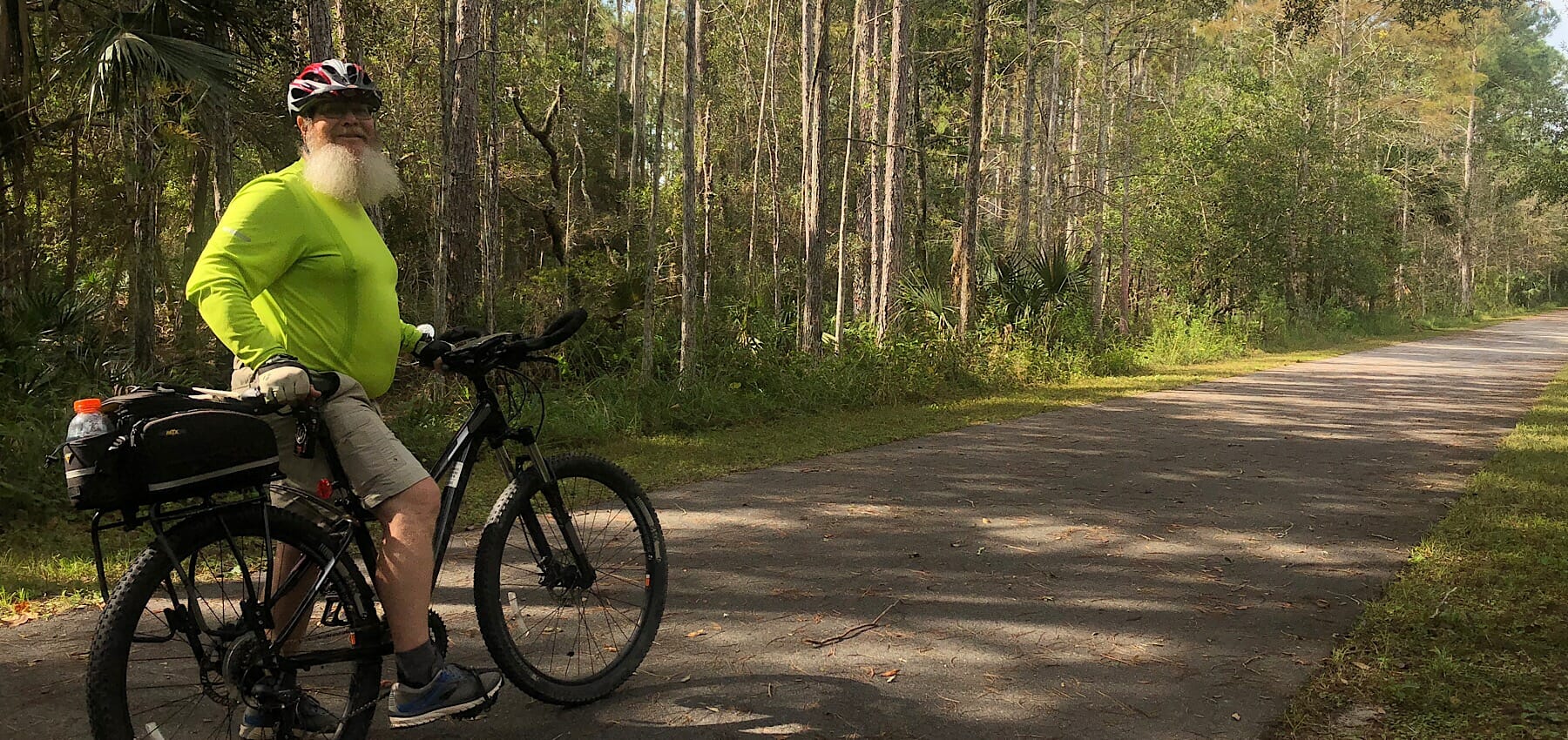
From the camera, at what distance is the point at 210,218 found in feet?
50.8

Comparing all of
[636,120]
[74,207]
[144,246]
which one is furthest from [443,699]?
[636,120]

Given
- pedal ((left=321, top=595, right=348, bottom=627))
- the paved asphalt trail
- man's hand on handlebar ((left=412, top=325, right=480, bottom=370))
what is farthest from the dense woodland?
pedal ((left=321, top=595, right=348, bottom=627))

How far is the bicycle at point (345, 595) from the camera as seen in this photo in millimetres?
2523

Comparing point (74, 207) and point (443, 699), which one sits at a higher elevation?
point (74, 207)

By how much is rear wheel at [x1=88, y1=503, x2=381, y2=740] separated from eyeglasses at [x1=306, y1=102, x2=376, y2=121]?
3.49ft

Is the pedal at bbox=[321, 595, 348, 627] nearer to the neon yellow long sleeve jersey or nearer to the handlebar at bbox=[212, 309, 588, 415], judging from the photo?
the neon yellow long sleeve jersey

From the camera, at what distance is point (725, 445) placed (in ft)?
29.8

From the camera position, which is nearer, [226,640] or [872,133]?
[226,640]

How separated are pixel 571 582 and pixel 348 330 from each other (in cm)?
113

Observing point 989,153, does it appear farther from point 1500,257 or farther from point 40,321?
point 1500,257

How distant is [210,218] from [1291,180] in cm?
2356

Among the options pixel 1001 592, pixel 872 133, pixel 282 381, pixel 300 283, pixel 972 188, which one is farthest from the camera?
pixel 872 133

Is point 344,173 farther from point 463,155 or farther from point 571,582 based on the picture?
point 463,155

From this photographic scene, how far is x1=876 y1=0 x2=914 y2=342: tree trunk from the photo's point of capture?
14867mm
